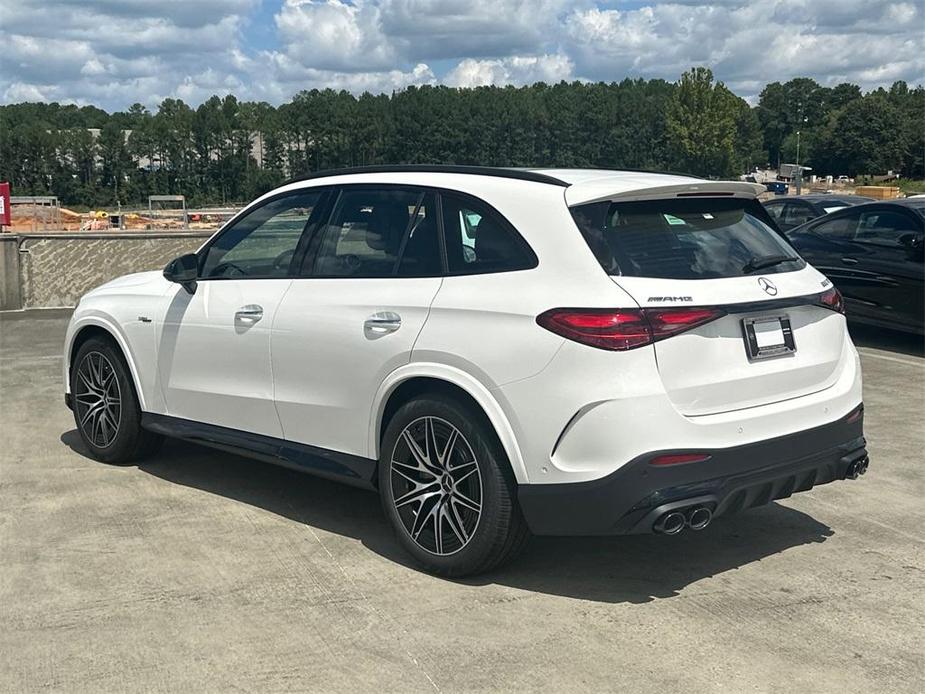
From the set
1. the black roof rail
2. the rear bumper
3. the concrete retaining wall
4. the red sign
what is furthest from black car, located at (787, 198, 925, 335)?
the red sign

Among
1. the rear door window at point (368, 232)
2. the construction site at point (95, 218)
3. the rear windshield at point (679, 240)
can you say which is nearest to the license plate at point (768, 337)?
the rear windshield at point (679, 240)

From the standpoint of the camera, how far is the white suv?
394 centimetres

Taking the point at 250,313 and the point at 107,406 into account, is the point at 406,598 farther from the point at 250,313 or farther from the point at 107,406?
the point at 107,406

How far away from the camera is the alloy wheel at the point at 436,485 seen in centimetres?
432

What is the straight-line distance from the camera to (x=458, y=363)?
4.28m

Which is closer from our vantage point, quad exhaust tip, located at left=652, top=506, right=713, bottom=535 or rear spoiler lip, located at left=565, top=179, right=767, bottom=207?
quad exhaust tip, located at left=652, top=506, right=713, bottom=535

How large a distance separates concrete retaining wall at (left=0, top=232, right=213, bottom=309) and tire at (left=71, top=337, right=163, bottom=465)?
7.71 metres

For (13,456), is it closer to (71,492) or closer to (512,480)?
(71,492)

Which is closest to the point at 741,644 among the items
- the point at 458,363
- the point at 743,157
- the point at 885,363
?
the point at 458,363

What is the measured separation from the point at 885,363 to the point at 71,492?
24.1 feet

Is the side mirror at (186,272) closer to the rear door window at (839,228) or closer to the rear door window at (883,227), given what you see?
the rear door window at (883,227)

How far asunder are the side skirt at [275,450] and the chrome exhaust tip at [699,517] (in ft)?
4.87

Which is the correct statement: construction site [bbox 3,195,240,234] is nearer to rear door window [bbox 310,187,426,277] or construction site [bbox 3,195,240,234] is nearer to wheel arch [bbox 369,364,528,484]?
rear door window [bbox 310,187,426,277]

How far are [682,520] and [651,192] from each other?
1335 millimetres
